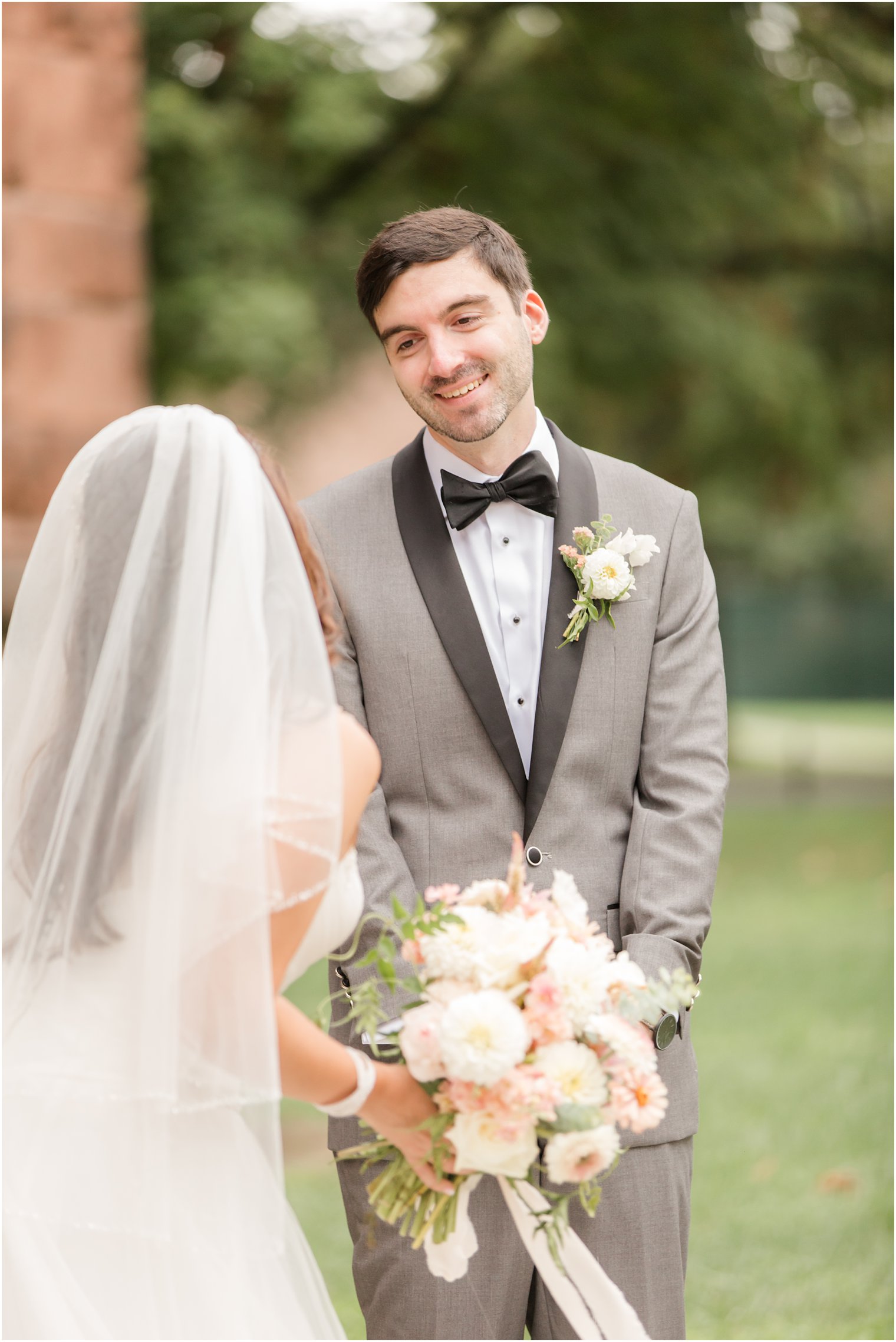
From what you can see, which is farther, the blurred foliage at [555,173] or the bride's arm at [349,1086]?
the blurred foliage at [555,173]

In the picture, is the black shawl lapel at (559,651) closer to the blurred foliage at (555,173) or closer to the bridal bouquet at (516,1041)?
the bridal bouquet at (516,1041)

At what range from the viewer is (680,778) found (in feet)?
9.87

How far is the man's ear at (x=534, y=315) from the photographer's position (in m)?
3.14

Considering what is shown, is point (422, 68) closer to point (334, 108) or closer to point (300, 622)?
point (334, 108)

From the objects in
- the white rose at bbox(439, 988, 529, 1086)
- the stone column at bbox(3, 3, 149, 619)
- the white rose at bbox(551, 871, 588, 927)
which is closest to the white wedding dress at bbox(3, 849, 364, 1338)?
the white rose at bbox(439, 988, 529, 1086)

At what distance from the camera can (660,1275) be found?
9.53 feet

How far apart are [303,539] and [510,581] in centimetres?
65

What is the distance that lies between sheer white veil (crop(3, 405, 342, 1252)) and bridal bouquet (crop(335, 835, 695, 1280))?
0.76ft

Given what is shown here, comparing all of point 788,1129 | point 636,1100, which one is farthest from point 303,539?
point 788,1129

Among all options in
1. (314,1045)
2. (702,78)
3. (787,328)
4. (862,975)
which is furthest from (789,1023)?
(787,328)

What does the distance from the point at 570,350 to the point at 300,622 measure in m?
11.1

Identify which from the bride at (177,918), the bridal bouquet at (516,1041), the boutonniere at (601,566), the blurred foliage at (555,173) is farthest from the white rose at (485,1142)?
the blurred foliage at (555,173)

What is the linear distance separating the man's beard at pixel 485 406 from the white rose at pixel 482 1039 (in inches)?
49.8

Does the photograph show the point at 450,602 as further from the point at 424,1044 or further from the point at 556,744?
the point at 424,1044
